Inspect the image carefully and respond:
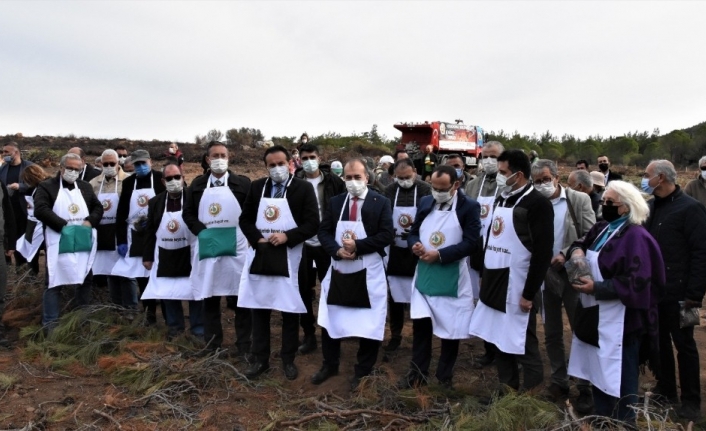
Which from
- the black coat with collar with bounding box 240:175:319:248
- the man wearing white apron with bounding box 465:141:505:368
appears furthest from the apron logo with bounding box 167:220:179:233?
the man wearing white apron with bounding box 465:141:505:368

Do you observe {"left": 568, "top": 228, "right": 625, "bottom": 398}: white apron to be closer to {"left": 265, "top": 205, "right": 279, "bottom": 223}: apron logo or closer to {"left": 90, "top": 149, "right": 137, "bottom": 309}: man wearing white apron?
{"left": 265, "top": 205, "right": 279, "bottom": 223}: apron logo

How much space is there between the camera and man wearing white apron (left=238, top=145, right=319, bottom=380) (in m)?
5.26

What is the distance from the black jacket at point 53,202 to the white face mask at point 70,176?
50 millimetres

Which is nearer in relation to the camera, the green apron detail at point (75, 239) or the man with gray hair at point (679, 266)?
the man with gray hair at point (679, 266)

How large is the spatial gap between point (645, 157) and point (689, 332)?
36.6 m

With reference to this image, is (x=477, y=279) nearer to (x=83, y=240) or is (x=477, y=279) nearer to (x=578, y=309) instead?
(x=578, y=309)

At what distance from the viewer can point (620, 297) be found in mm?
3818

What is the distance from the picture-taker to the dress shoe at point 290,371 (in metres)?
5.31

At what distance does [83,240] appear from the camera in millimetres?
6465

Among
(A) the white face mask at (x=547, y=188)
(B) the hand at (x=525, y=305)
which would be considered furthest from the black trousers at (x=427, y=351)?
(A) the white face mask at (x=547, y=188)

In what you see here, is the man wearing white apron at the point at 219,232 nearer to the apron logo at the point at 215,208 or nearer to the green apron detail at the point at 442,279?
the apron logo at the point at 215,208

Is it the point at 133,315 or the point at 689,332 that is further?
the point at 133,315

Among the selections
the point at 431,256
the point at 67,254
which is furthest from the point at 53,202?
the point at 431,256

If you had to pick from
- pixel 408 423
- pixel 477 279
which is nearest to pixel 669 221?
pixel 477 279
